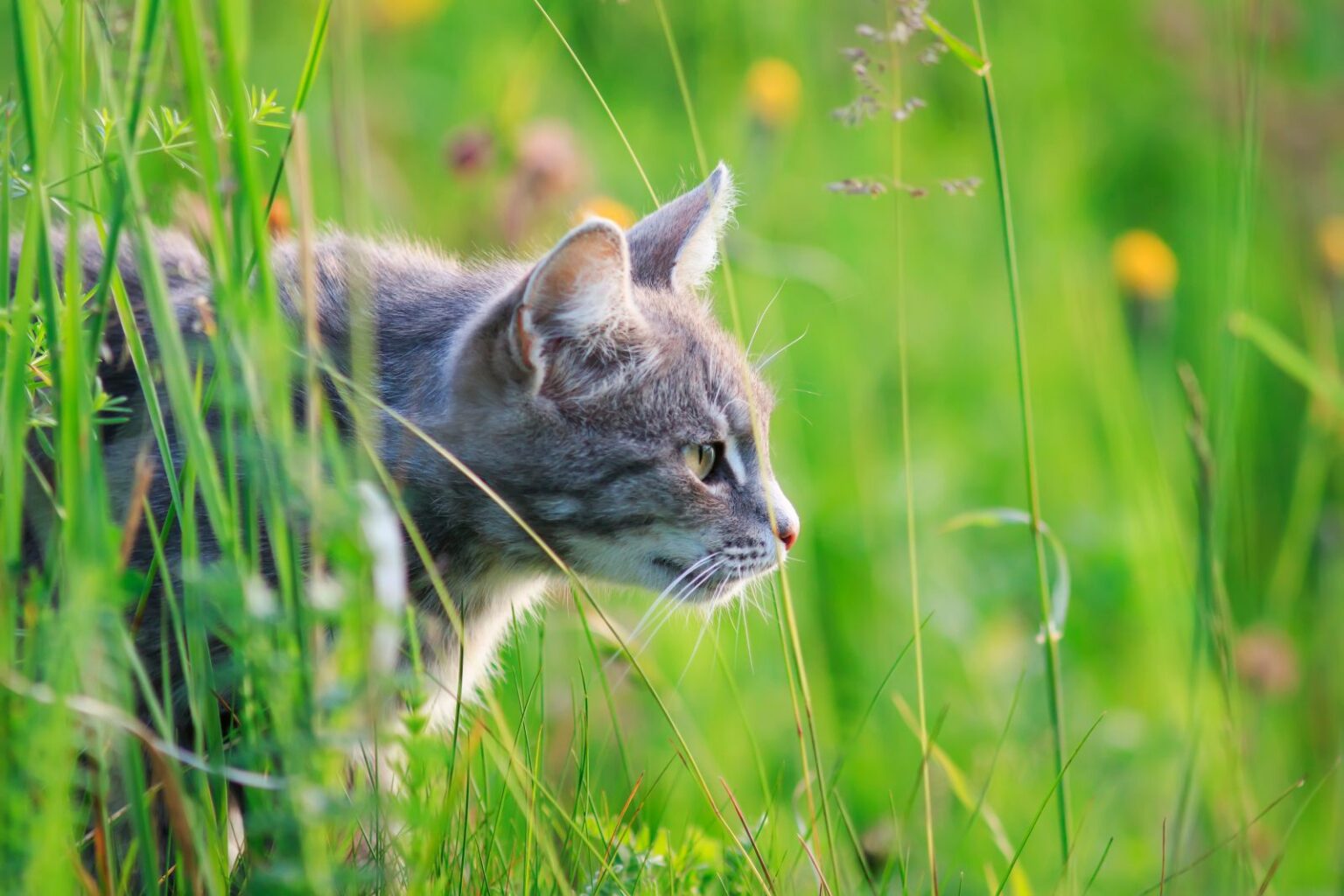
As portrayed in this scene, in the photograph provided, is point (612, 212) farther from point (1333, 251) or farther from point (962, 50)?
point (1333, 251)

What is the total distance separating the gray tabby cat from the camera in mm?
1582

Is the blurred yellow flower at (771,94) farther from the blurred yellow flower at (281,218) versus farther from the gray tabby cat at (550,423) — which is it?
the blurred yellow flower at (281,218)

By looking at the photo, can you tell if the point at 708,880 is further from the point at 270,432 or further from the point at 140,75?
the point at 140,75

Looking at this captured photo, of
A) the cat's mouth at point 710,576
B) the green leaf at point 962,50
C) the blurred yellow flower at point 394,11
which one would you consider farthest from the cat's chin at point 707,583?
the blurred yellow flower at point 394,11

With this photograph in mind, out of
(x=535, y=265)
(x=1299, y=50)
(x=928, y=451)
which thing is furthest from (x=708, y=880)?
(x=1299, y=50)

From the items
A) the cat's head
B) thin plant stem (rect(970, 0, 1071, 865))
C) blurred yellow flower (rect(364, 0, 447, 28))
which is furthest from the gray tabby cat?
blurred yellow flower (rect(364, 0, 447, 28))

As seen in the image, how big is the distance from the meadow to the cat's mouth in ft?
0.22

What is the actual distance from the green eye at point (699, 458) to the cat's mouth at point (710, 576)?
12 centimetres

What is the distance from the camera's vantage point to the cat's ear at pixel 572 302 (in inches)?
58.1

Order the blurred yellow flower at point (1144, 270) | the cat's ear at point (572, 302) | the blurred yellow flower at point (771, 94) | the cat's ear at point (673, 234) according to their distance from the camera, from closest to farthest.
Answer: the cat's ear at point (572, 302), the cat's ear at point (673, 234), the blurred yellow flower at point (771, 94), the blurred yellow flower at point (1144, 270)

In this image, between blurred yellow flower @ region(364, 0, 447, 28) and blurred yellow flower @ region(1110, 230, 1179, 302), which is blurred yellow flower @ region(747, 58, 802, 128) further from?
blurred yellow flower @ region(364, 0, 447, 28)

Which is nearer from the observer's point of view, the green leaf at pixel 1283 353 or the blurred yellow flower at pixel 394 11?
the green leaf at pixel 1283 353

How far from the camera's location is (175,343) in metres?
0.96

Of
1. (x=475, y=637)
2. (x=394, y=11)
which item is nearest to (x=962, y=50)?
(x=475, y=637)
